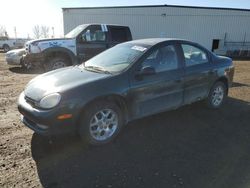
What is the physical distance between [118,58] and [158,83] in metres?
0.86

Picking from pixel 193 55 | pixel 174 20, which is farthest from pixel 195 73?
pixel 174 20

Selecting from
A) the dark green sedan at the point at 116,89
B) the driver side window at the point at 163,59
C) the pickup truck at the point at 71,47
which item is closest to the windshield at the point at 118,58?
the dark green sedan at the point at 116,89

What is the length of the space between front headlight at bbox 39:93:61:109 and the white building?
2242 centimetres

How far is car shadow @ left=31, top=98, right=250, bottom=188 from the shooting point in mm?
2957

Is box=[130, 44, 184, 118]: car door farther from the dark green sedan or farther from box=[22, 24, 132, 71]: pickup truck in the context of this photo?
box=[22, 24, 132, 71]: pickup truck

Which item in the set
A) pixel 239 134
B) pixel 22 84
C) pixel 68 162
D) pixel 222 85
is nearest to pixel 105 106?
pixel 68 162

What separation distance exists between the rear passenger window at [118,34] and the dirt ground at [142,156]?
234 inches

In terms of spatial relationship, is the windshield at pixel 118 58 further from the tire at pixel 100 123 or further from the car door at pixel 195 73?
the car door at pixel 195 73

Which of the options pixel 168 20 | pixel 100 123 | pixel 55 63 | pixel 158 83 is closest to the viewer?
pixel 100 123

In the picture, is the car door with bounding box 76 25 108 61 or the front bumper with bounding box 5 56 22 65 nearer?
the car door with bounding box 76 25 108 61

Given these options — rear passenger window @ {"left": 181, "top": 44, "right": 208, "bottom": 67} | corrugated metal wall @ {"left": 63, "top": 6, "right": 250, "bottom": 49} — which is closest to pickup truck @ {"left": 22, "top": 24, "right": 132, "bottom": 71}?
rear passenger window @ {"left": 181, "top": 44, "right": 208, "bottom": 67}

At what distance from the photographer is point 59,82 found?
3752mm

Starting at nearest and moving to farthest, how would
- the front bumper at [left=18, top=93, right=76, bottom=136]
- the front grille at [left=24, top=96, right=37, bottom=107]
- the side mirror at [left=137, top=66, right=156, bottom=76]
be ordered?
the front bumper at [left=18, top=93, right=76, bottom=136] < the front grille at [left=24, top=96, right=37, bottom=107] < the side mirror at [left=137, top=66, right=156, bottom=76]

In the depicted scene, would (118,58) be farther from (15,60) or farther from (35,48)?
(15,60)
